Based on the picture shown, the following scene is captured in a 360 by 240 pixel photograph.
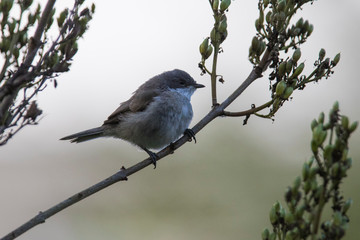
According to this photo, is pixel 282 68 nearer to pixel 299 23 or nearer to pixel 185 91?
pixel 299 23

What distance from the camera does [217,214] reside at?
919 cm

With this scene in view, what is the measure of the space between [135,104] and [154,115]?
51 cm

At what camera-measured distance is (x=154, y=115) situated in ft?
22.2

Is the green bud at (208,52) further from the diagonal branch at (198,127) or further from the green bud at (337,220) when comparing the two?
the green bud at (337,220)

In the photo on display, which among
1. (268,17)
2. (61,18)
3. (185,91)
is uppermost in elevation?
(185,91)

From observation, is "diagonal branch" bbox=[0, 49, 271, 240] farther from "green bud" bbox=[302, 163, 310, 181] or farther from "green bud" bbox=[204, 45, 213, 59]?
"green bud" bbox=[302, 163, 310, 181]

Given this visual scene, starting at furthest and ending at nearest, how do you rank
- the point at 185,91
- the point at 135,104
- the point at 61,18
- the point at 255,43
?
the point at 185,91 < the point at 135,104 < the point at 255,43 < the point at 61,18

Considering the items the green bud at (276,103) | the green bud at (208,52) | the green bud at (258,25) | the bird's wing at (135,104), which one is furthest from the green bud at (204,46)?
the bird's wing at (135,104)

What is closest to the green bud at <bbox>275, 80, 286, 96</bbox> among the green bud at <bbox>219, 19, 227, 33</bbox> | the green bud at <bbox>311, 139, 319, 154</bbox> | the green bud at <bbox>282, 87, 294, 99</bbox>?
the green bud at <bbox>282, 87, 294, 99</bbox>

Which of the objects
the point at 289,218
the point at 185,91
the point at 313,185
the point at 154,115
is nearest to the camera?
the point at 313,185

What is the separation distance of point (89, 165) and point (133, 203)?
5.00 ft

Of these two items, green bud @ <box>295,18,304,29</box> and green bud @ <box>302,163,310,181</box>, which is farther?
green bud @ <box>295,18,304,29</box>

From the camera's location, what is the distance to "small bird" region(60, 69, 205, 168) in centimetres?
663

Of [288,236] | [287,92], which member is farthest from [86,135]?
[288,236]
